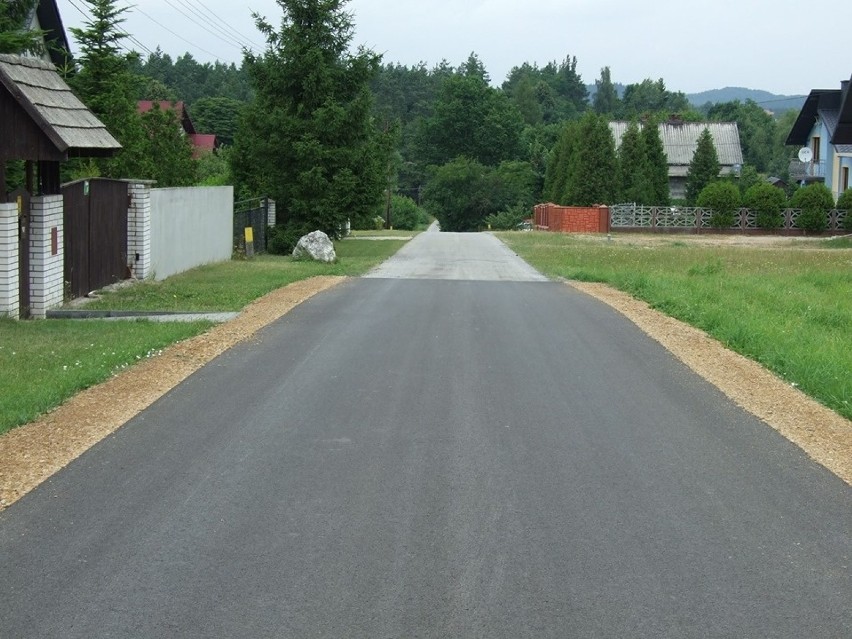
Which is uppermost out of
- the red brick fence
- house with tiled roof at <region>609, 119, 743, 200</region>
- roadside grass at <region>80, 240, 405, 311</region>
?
house with tiled roof at <region>609, 119, 743, 200</region>

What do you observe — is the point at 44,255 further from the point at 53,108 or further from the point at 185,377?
the point at 185,377

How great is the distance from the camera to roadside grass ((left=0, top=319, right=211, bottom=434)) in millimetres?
9930

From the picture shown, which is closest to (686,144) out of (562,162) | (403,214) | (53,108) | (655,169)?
(403,214)

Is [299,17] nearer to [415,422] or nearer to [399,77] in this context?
[415,422]

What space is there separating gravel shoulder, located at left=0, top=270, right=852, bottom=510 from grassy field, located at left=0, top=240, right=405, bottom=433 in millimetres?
212

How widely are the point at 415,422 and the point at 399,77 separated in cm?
15132

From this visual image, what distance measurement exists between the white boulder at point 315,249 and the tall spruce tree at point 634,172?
110 ft

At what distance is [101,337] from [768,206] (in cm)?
4407

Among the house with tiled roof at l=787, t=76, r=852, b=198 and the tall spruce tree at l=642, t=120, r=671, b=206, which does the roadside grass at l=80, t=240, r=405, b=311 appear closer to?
the house with tiled roof at l=787, t=76, r=852, b=198

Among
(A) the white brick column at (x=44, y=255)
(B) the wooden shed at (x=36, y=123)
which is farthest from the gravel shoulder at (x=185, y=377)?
(B) the wooden shed at (x=36, y=123)

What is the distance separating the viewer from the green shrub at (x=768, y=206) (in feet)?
172

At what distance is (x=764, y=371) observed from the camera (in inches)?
498

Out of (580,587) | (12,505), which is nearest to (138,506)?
(12,505)

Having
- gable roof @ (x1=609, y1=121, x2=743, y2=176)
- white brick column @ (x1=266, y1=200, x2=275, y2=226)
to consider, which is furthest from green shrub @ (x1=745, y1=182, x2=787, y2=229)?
gable roof @ (x1=609, y1=121, x2=743, y2=176)
